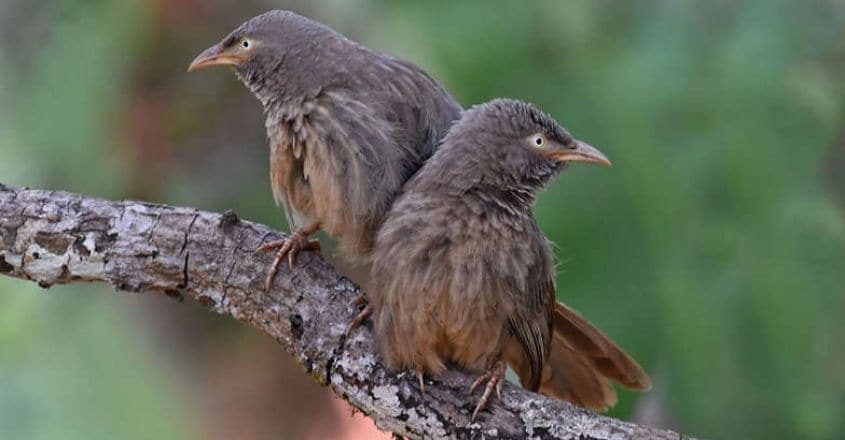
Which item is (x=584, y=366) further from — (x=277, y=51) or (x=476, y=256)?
(x=277, y=51)

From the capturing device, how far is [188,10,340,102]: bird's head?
242 cm

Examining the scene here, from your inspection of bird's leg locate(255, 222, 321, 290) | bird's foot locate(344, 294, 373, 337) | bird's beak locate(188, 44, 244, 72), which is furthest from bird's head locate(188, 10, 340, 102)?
bird's foot locate(344, 294, 373, 337)

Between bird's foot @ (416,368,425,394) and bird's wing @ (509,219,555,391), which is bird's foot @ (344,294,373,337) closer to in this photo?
bird's foot @ (416,368,425,394)

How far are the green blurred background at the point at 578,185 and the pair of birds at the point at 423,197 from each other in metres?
0.86

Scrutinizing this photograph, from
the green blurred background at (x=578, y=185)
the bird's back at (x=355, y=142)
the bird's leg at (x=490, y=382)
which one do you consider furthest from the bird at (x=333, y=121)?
the green blurred background at (x=578, y=185)

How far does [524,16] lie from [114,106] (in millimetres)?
1388

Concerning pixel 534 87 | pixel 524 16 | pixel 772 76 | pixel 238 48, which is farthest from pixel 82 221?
pixel 772 76

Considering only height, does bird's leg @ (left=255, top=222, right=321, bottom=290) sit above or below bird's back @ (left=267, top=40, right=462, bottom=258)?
below

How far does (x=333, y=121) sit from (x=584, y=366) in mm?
779

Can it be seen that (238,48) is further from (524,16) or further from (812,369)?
(812,369)

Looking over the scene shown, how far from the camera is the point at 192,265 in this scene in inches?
91.5

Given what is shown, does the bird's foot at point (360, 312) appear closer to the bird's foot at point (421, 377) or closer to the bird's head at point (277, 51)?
the bird's foot at point (421, 377)

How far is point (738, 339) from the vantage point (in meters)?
3.32

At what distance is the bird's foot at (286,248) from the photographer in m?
2.32
